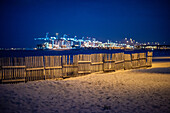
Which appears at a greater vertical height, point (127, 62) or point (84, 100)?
point (127, 62)

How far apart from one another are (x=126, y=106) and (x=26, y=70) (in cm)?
621

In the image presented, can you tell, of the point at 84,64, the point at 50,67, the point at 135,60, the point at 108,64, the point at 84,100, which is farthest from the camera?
the point at 135,60

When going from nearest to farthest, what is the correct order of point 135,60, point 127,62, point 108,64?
point 108,64, point 127,62, point 135,60

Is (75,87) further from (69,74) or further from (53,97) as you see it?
(69,74)

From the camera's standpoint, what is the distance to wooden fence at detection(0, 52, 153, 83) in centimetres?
870

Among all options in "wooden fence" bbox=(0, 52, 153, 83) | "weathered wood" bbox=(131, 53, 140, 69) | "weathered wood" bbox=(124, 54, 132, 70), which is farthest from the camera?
"weathered wood" bbox=(131, 53, 140, 69)

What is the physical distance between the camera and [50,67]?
384 inches

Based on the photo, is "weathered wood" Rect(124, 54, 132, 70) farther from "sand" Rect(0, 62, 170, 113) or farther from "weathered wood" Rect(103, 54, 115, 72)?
"sand" Rect(0, 62, 170, 113)

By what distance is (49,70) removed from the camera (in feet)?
32.2

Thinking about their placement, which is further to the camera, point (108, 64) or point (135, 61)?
point (135, 61)

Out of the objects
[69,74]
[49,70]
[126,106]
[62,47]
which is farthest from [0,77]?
[62,47]

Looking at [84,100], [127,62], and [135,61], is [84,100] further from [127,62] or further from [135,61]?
[135,61]

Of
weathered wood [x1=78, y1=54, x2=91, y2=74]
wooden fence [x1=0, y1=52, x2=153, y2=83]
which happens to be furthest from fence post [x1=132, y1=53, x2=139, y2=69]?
weathered wood [x1=78, y1=54, x2=91, y2=74]

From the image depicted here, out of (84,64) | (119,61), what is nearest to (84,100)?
(84,64)
